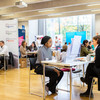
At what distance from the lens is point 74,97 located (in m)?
3.24

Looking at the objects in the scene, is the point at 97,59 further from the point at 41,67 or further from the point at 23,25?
the point at 23,25

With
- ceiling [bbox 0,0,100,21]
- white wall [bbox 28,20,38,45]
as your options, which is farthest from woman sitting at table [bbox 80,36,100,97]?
white wall [bbox 28,20,38,45]

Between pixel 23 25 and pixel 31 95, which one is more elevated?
pixel 23 25

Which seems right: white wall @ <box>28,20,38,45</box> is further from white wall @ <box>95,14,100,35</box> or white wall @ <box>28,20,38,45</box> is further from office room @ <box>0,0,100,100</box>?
white wall @ <box>95,14,100,35</box>

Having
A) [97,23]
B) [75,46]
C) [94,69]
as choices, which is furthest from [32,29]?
[94,69]

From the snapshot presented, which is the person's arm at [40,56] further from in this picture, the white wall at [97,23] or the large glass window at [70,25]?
the large glass window at [70,25]

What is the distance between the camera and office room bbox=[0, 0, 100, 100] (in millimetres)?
3147

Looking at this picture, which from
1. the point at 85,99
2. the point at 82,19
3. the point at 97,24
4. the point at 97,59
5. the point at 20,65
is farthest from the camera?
the point at 82,19

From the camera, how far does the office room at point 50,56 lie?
315cm

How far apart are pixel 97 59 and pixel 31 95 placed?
158 centimetres

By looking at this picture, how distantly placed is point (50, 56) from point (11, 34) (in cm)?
413

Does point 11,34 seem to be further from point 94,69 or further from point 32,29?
point 32,29

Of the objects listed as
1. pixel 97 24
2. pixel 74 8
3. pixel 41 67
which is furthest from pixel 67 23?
pixel 41 67

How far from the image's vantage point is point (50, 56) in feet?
11.4
